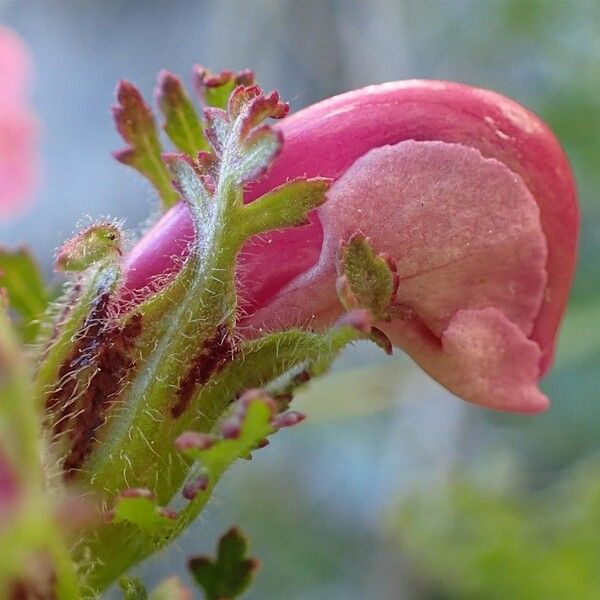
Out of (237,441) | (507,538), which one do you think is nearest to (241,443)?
(237,441)

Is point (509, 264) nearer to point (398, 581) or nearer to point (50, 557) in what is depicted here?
point (50, 557)

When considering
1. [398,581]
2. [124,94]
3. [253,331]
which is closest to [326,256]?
[253,331]

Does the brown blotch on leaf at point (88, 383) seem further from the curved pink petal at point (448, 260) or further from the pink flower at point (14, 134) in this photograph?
the pink flower at point (14, 134)

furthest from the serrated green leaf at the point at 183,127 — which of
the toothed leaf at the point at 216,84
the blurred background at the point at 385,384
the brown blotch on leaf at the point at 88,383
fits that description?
the blurred background at the point at 385,384

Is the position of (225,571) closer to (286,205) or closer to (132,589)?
(132,589)

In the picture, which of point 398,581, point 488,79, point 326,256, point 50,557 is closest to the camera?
point 50,557

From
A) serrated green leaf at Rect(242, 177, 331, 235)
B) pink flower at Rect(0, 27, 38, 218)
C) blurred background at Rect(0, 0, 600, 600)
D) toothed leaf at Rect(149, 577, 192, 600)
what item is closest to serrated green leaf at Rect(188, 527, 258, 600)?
toothed leaf at Rect(149, 577, 192, 600)

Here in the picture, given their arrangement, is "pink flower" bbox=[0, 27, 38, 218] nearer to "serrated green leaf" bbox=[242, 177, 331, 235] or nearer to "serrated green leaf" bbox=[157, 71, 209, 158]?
"serrated green leaf" bbox=[157, 71, 209, 158]
